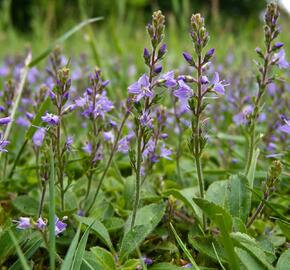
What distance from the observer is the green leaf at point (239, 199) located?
219cm

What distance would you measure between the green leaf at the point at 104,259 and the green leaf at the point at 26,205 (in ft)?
1.98

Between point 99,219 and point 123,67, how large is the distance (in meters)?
2.91

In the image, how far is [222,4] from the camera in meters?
25.4

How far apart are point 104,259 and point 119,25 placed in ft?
22.1

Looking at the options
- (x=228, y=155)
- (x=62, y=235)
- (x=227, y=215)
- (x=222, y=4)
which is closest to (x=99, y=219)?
(x=62, y=235)

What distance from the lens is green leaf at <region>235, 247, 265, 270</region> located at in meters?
1.74

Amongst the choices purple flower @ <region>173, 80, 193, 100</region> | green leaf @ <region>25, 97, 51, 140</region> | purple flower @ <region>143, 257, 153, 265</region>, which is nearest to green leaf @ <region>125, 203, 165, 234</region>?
purple flower @ <region>143, 257, 153, 265</region>

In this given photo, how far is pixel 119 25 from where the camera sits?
8195 millimetres

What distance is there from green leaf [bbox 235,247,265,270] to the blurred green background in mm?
2641

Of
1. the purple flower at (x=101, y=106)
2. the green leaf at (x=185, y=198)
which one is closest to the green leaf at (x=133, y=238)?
the green leaf at (x=185, y=198)

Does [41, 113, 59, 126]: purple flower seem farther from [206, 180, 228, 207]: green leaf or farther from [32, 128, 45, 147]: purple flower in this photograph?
[206, 180, 228, 207]: green leaf

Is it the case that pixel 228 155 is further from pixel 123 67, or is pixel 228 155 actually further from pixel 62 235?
pixel 123 67

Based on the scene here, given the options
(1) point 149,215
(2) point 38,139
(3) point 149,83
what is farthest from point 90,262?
(2) point 38,139

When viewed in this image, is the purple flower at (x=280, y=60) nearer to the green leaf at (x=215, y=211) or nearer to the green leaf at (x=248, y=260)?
the green leaf at (x=215, y=211)
